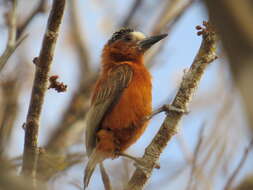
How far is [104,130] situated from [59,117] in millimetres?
4546

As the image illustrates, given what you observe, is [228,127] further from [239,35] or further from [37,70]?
[239,35]

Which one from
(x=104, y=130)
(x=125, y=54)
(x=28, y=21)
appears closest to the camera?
(x=104, y=130)

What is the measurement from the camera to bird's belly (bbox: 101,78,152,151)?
5188mm

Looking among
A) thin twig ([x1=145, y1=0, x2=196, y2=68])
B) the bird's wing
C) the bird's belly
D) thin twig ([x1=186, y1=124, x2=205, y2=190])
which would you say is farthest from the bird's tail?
thin twig ([x1=145, y1=0, x2=196, y2=68])

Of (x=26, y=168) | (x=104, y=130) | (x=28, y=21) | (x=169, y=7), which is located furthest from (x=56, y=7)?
(x=169, y=7)

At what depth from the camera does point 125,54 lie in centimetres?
637

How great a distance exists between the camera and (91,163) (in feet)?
16.2

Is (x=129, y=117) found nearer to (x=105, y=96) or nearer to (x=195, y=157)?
(x=105, y=96)

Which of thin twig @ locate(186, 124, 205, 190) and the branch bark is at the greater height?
the branch bark

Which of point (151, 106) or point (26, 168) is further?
point (151, 106)

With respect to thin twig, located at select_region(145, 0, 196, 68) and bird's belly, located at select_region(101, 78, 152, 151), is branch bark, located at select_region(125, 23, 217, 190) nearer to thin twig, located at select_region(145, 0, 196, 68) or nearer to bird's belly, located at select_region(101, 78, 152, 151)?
Answer: bird's belly, located at select_region(101, 78, 152, 151)

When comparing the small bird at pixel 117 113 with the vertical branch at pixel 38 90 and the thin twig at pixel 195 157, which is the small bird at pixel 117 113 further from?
the thin twig at pixel 195 157

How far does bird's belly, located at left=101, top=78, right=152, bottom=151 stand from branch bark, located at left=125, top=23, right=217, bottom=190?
115cm

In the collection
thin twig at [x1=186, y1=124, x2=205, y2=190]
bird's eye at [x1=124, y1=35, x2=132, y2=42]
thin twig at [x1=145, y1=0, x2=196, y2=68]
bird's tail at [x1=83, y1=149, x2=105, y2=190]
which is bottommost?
thin twig at [x1=186, y1=124, x2=205, y2=190]
